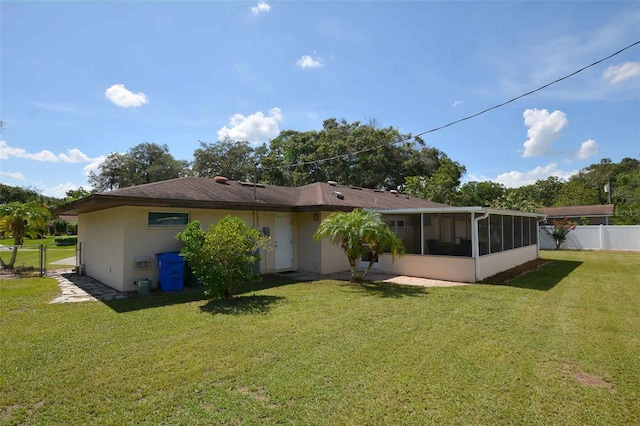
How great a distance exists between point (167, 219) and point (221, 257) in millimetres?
2856

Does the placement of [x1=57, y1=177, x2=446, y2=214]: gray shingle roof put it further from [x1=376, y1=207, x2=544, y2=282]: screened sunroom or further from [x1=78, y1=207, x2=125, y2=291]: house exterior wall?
[x1=376, y1=207, x2=544, y2=282]: screened sunroom

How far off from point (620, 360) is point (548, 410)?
6.47 feet

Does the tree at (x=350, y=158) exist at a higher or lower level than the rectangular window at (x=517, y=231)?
higher

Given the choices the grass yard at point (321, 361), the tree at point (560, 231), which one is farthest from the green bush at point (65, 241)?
the tree at point (560, 231)

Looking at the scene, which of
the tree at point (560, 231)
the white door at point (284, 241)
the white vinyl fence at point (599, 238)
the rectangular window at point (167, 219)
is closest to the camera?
the rectangular window at point (167, 219)

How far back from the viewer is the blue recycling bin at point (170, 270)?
27.8 feet

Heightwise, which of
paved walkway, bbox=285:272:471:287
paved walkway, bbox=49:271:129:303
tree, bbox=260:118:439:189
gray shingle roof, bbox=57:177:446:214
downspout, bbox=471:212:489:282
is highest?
tree, bbox=260:118:439:189

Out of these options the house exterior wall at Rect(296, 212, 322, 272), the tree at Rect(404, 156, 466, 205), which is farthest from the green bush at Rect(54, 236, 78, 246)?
the tree at Rect(404, 156, 466, 205)

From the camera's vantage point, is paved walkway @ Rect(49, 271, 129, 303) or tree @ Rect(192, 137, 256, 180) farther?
tree @ Rect(192, 137, 256, 180)

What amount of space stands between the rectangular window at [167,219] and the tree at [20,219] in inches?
315

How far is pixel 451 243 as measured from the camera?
37.3ft

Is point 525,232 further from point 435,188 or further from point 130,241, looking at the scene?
point 130,241

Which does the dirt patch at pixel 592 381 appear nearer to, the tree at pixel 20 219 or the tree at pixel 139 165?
the tree at pixel 20 219

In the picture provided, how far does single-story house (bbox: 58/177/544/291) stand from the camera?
8492mm
